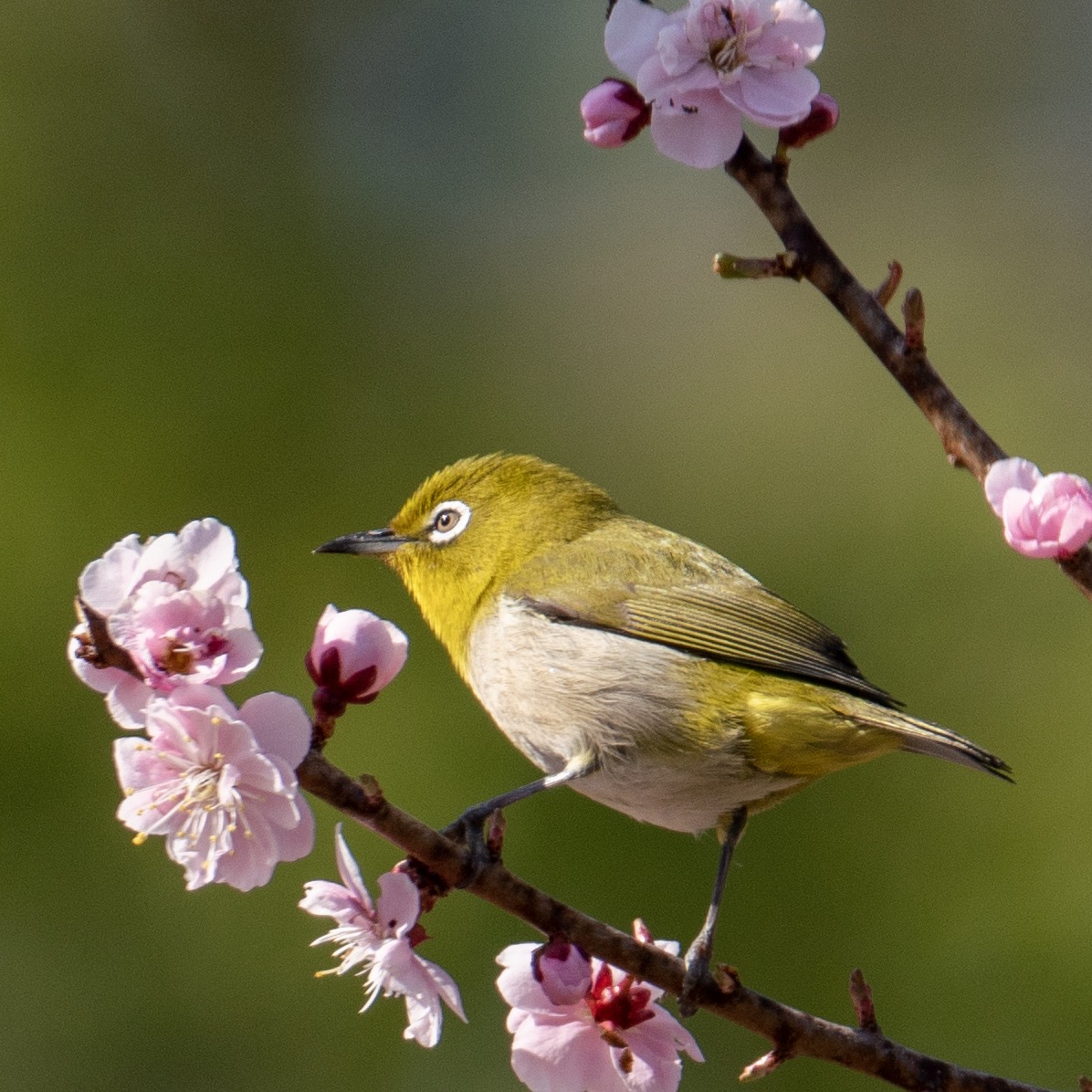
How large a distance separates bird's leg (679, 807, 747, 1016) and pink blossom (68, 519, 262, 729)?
3.08 ft

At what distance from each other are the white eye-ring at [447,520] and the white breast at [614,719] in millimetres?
425

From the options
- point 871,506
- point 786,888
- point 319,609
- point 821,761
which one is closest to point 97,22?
point 319,609

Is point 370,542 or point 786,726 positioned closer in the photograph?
point 786,726

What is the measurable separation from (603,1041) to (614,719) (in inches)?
37.7

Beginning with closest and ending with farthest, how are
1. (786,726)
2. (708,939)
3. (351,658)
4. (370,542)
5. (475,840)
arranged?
1. (351,658)
2. (475,840)
3. (708,939)
4. (786,726)
5. (370,542)

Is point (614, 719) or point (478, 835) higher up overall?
point (478, 835)

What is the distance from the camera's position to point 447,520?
418 centimetres

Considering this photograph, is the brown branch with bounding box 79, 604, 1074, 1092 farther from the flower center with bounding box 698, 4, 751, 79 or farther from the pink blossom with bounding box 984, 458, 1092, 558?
the flower center with bounding box 698, 4, 751, 79

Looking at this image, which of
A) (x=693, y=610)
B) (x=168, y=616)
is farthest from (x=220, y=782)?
(x=693, y=610)

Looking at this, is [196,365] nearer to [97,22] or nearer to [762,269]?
[97,22]

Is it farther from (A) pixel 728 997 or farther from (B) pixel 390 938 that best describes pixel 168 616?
(A) pixel 728 997

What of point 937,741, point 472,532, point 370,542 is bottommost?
point 937,741

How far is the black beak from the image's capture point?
13.2 feet

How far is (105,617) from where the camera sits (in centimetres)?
199
